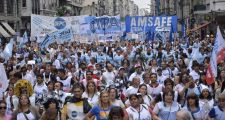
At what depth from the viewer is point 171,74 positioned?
49.3 feet

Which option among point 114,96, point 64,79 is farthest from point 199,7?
point 114,96

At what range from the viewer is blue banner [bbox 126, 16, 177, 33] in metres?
29.8

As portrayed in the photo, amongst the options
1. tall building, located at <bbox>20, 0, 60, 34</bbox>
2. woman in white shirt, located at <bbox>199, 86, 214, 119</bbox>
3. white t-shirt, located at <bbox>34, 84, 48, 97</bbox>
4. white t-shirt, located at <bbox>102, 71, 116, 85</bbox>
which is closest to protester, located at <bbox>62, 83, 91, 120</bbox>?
woman in white shirt, located at <bbox>199, 86, 214, 119</bbox>

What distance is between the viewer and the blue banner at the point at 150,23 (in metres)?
29.8

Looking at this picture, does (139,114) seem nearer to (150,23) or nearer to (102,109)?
(102,109)

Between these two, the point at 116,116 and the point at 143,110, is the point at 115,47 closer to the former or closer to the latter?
the point at 143,110

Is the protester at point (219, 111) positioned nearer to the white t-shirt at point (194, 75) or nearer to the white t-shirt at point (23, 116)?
the white t-shirt at point (23, 116)

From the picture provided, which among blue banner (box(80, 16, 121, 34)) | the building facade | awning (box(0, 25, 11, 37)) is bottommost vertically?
awning (box(0, 25, 11, 37))

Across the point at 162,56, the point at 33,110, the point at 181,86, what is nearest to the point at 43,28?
the point at 162,56

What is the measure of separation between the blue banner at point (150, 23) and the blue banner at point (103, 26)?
53.8 inches

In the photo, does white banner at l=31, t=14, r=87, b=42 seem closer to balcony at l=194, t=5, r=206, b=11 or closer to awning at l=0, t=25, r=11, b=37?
awning at l=0, t=25, r=11, b=37

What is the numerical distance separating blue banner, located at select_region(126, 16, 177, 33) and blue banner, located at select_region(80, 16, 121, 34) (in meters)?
1.37

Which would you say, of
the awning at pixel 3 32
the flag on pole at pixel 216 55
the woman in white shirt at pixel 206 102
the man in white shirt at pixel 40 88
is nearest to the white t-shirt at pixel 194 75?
the flag on pole at pixel 216 55

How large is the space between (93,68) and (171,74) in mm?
2318
